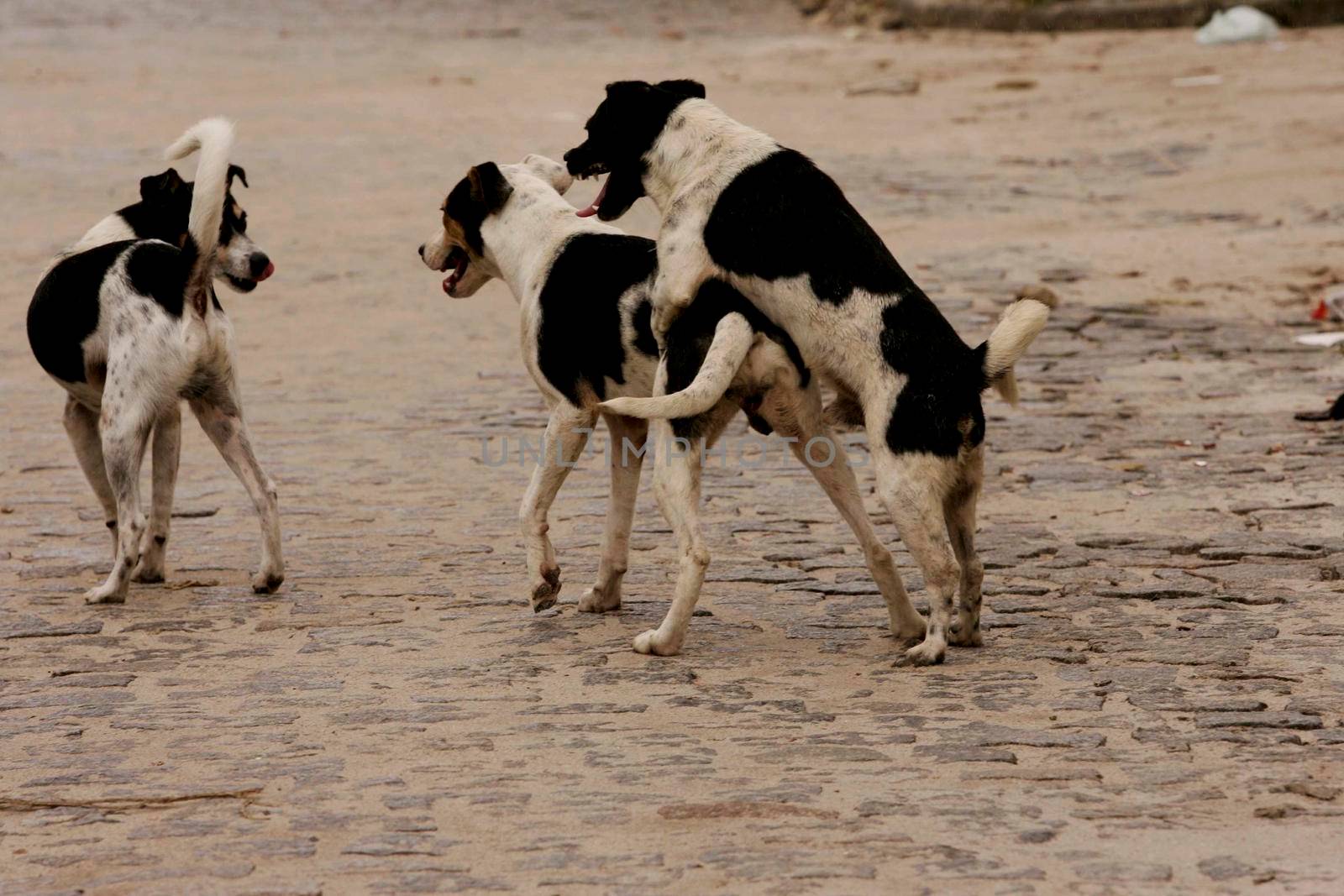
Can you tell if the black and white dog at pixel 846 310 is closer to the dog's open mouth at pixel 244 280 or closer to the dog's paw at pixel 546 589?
the dog's paw at pixel 546 589

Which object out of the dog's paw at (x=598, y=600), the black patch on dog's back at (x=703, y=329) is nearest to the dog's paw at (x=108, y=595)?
the dog's paw at (x=598, y=600)

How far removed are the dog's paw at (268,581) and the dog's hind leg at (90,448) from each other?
2.36 ft

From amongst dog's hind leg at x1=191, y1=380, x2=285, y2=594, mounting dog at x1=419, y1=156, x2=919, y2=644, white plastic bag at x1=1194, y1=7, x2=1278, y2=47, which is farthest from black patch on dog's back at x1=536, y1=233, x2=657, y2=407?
white plastic bag at x1=1194, y1=7, x2=1278, y2=47

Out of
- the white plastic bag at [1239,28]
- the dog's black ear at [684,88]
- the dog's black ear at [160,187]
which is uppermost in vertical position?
the dog's black ear at [684,88]

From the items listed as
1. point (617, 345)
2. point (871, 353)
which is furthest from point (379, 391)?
point (871, 353)

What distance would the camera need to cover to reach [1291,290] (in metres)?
11.5

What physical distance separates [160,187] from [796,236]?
2.64 meters

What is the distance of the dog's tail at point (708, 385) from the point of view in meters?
5.67

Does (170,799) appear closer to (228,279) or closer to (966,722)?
(966,722)

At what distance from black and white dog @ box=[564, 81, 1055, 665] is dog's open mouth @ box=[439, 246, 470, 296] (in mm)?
962

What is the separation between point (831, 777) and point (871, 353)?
1422mm

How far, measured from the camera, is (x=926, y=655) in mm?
5727

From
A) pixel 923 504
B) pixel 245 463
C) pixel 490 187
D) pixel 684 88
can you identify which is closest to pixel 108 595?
pixel 245 463

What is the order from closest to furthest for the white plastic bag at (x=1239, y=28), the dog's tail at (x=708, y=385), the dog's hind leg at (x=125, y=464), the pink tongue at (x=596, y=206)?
the dog's tail at (x=708, y=385) < the pink tongue at (x=596, y=206) < the dog's hind leg at (x=125, y=464) < the white plastic bag at (x=1239, y=28)
